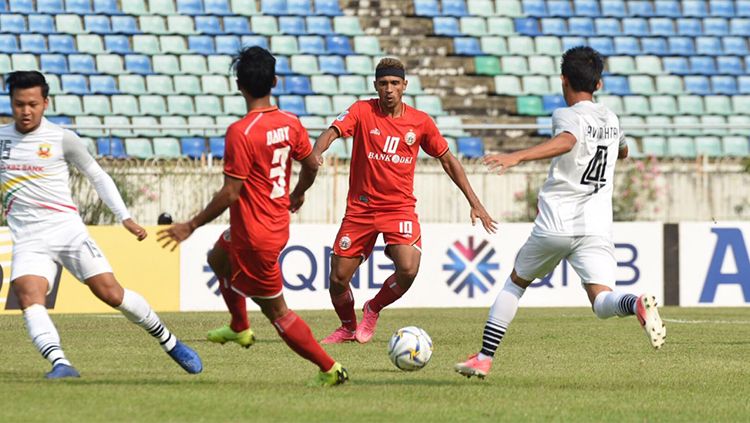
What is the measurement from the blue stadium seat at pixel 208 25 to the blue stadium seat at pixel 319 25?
1.78 m

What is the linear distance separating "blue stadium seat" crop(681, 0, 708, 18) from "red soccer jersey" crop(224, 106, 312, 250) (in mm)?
23603

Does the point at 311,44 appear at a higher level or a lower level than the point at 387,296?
higher

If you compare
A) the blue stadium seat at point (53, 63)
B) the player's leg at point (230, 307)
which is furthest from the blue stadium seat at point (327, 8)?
the player's leg at point (230, 307)

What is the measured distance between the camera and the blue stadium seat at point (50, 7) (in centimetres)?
2597

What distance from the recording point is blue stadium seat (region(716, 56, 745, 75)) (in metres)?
29.1

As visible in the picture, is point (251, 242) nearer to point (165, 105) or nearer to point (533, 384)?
point (533, 384)

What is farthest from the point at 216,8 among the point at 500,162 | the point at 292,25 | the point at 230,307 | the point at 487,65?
the point at 500,162

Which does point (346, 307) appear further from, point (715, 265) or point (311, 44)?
point (311, 44)

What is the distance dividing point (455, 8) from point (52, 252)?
69.6ft

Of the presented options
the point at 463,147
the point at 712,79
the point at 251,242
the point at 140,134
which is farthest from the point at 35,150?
the point at 712,79

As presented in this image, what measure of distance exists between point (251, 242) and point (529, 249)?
5.82 feet

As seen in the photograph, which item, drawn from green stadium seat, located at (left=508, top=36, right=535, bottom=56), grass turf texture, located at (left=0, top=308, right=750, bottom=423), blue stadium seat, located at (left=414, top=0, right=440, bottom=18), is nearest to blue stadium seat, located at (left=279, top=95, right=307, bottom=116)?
blue stadium seat, located at (left=414, top=0, right=440, bottom=18)

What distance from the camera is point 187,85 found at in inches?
992

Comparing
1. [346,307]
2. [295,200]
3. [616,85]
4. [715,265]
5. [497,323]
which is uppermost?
[616,85]
